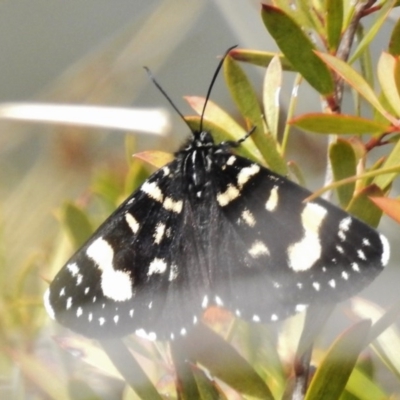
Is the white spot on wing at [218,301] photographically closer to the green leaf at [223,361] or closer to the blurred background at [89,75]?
the green leaf at [223,361]

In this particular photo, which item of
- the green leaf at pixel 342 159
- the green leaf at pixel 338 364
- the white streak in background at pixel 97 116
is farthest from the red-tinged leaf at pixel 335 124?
the white streak in background at pixel 97 116

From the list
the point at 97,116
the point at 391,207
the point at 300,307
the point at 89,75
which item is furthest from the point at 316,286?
the point at 89,75

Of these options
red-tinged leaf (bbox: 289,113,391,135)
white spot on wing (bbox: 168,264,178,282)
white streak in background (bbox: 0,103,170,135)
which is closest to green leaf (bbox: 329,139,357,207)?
red-tinged leaf (bbox: 289,113,391,135)

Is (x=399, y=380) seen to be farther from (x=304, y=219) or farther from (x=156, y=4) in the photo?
(x=156, y=4)

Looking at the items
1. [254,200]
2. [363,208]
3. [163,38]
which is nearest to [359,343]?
[363,208]

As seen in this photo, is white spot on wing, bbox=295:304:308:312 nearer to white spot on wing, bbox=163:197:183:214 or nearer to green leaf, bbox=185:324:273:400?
green leaf, bbox=185:324:273:400

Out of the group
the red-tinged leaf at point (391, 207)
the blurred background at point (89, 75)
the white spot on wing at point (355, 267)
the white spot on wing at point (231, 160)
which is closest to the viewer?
the red-tinged leaf at point (391, 207)
